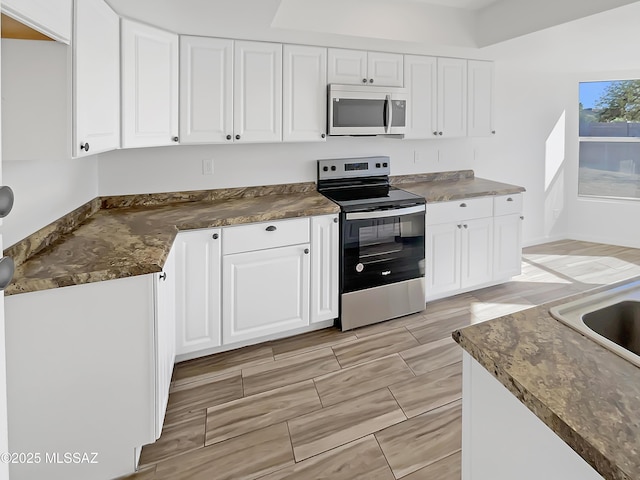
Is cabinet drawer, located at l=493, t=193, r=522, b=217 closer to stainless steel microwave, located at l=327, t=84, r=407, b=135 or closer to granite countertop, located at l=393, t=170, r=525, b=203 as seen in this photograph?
granite countertop, located at l=393, t=170, r=525, b=203

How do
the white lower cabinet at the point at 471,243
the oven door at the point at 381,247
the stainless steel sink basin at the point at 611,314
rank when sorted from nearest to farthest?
1. the stainless steel sink basin at the point at 611,314
2. the oven door at the point at 381,247
3. the white lower cabinet at the point at 471,243

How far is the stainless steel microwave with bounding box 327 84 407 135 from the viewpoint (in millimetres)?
3016

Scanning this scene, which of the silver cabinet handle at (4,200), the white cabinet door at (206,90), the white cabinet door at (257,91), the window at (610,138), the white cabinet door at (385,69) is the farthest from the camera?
the window at (610,138)

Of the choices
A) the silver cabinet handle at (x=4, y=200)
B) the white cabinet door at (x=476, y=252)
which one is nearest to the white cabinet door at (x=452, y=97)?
the white cabinet door at (x=476, y=252)

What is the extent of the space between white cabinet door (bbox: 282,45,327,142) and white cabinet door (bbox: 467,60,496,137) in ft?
4.95

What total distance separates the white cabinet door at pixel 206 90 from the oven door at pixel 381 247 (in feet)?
3.59

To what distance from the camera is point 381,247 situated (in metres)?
2.98

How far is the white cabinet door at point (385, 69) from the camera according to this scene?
3164mm

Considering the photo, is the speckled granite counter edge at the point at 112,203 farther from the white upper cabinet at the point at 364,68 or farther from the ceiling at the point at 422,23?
the ceiling at the point at 422,23

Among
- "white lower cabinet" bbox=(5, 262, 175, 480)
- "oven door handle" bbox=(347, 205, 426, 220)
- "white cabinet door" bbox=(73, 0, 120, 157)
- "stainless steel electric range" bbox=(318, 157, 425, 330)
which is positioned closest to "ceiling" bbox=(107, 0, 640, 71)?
"white cabinet door" bbox=(73, 0, 120, 157)

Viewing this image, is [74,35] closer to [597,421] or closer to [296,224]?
[296,224]

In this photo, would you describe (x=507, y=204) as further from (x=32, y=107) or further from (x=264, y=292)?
(x=32, y=107)

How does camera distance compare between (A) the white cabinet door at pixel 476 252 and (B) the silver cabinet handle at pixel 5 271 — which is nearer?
(B) the silver cabinet handle at pixel 5 271

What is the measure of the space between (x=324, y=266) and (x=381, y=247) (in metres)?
0.48
